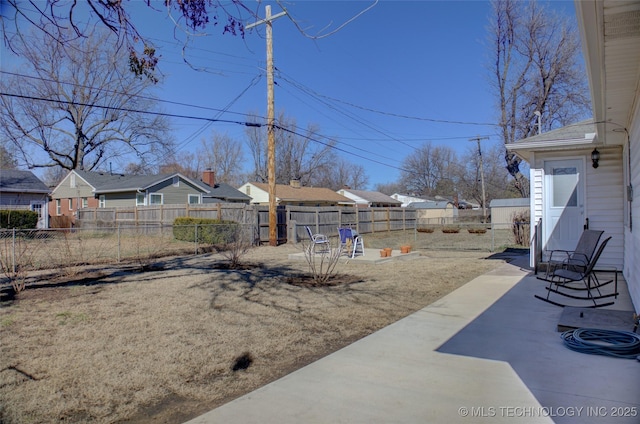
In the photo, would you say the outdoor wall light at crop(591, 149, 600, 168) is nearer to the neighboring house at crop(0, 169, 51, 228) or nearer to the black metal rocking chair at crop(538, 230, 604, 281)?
the black metal rocking chair at crop(538, 230, 604, 281)

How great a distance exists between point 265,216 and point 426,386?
623 inches

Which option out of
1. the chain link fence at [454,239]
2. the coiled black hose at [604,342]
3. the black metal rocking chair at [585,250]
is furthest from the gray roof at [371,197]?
the coiled black hose at [604,342]

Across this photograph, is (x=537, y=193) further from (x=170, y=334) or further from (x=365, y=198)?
(x=365, y=198)

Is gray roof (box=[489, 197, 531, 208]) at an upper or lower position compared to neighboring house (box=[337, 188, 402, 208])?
lower

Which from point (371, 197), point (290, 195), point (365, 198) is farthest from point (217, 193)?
point (371, 197)

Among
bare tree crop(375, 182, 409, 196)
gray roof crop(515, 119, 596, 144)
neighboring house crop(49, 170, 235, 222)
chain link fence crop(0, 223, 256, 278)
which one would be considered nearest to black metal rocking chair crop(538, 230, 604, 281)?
gray roof crop(515, 119, 596, 144)

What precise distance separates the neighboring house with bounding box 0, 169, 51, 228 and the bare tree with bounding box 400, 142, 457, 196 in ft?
152

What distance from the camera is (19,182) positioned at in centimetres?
2516

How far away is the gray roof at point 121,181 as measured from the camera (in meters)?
26.0

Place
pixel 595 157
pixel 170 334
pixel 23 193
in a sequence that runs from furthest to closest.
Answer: pixel 23 193
pixel 595 157
pixel 170 334

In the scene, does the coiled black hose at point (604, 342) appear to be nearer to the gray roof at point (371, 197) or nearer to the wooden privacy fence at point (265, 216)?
the wooden privacy fence at point (265, 216)

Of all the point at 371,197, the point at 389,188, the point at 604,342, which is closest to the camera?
the point at 604,342

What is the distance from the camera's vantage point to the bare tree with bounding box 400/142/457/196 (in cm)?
6188

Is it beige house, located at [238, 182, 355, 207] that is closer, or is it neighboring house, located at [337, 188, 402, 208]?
beige house, located at [238, 182, 355, 207]
